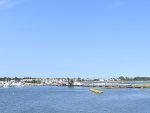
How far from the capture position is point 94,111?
100938mm

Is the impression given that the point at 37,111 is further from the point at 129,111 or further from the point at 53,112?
the point at 129,111

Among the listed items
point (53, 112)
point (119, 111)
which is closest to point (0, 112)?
point (53, 112)

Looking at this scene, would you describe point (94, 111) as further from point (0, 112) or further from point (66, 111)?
point (0, 112)

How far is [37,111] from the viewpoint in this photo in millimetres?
100500

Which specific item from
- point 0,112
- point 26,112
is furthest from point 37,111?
point 0,112

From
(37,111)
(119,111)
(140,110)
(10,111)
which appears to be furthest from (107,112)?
(10,111)

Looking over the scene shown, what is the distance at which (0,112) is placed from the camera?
101m

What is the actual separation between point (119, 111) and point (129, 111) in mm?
2625

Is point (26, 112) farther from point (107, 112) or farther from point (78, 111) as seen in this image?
point (107, 112)

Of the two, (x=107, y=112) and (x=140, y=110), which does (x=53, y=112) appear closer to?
(x=107, y=112)

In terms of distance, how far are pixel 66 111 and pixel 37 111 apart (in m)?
7.14

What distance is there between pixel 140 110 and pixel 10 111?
32809 millimetres

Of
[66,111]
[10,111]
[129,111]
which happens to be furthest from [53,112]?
[129,111]

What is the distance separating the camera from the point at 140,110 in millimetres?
104000
